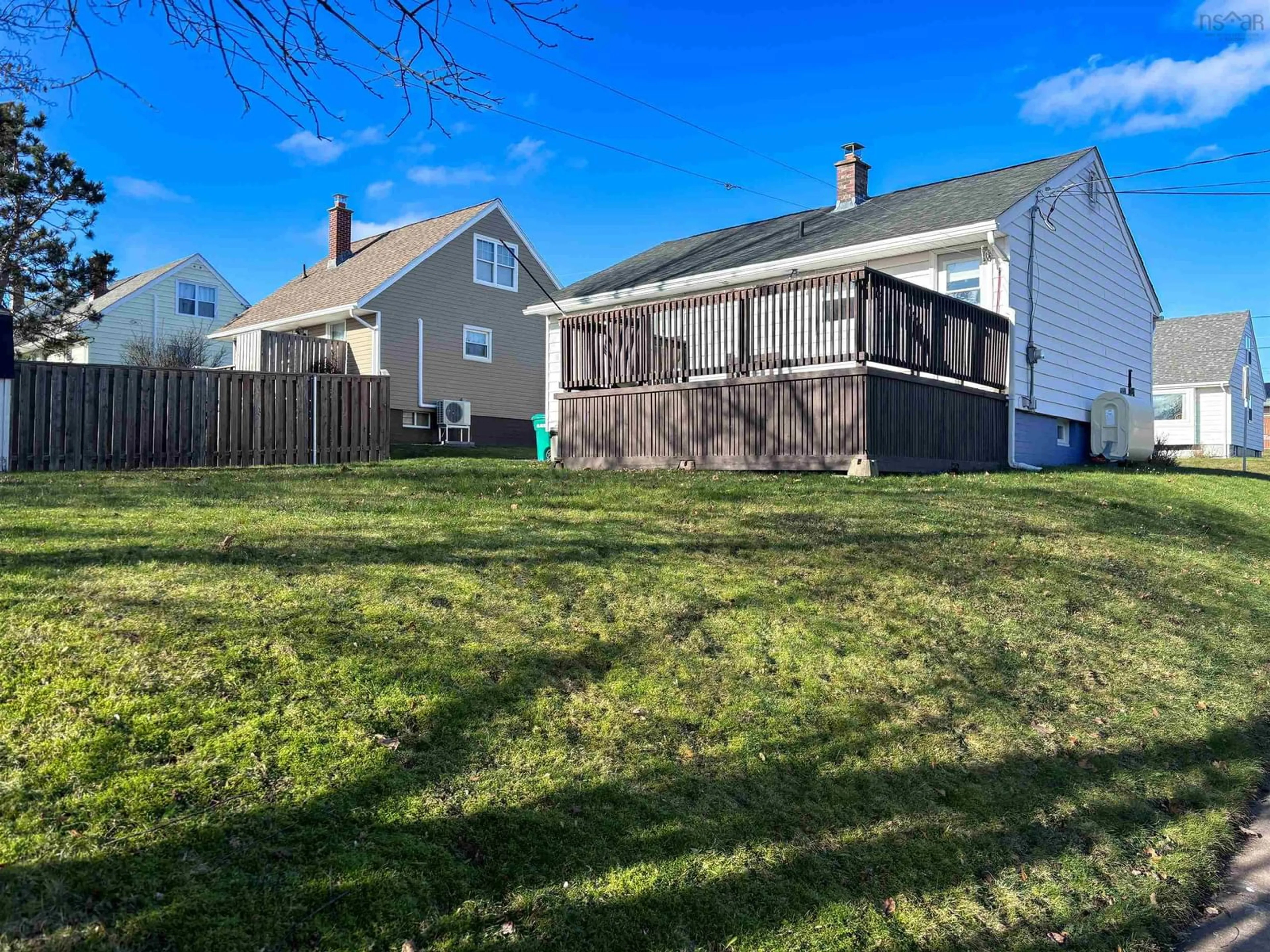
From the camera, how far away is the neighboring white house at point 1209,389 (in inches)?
1155

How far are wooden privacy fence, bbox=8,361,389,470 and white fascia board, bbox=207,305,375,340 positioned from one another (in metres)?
7.74

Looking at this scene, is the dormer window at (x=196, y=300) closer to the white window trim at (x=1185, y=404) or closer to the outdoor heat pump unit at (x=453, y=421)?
the outdoor heat pump unit at (x=453, y=421)

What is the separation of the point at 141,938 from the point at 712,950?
1645mm

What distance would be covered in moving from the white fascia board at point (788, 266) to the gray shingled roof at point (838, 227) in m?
0.15

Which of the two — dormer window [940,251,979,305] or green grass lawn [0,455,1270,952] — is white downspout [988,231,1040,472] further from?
green grass lawn [0,455,1270,952]

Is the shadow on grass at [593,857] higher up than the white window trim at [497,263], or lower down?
lower down

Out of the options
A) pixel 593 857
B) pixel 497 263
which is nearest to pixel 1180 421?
pixel 497 263

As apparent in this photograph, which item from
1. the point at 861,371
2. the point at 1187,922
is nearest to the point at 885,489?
the point at 861,371

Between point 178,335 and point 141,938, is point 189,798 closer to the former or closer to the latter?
point 141,938

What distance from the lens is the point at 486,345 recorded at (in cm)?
2375

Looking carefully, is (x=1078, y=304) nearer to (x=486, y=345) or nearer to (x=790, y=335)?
(x=790, y=335)

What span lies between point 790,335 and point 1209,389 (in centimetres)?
2649

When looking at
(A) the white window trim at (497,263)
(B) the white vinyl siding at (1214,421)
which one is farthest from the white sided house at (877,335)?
(B) the white vinyl siding at (1214,421)

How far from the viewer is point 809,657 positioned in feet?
15.3
